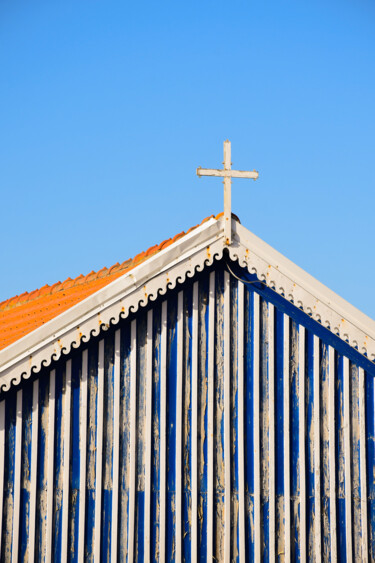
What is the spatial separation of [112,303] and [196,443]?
2.12 metres

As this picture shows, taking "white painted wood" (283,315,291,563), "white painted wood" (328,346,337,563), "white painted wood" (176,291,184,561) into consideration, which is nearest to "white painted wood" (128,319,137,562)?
"white painted wood" (176,291,184,561)

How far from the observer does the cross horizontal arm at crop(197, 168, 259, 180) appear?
10.0 metres

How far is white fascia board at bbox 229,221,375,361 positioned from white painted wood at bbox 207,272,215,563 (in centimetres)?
58

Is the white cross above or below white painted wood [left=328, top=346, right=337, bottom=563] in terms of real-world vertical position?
above

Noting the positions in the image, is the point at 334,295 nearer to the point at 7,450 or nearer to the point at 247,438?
the point at 247,438

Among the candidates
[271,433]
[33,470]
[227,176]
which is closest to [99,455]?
[33,470]

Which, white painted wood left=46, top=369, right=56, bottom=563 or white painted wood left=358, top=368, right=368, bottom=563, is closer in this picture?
white painted wood left=46, top=369, right=56, bottom=563

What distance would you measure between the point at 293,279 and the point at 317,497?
290cm

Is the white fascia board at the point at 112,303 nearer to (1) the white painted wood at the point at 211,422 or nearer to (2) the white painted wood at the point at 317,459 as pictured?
(1) the white painted wood at the point at 211,422

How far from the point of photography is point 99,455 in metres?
9.43

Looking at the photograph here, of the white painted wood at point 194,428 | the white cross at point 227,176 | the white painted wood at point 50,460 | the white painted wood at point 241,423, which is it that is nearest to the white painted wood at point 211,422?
the white painted wood at point 194,428

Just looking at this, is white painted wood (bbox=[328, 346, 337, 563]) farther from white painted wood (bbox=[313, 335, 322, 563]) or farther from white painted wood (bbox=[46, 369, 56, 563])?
white painted wood (bbox=[46, 369, 56, 563])

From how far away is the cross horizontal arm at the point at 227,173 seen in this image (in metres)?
10.0

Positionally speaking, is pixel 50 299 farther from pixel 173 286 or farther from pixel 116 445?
pixel 116 445
